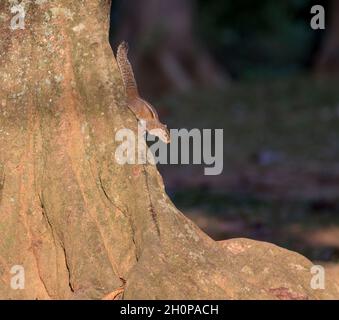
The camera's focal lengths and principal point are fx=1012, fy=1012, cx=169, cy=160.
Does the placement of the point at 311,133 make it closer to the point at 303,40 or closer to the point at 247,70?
the point at 247,70

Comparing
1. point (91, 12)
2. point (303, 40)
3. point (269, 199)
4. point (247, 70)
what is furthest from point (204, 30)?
point (91, 12)

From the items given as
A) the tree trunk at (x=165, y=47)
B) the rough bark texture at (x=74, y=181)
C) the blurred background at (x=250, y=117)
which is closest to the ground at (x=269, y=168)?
the blurred background at (x=250, y=117)

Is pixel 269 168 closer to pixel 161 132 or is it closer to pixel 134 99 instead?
pixel 161 132

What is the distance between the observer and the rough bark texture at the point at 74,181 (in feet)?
19.1

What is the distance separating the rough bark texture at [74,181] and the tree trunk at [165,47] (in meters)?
14.0

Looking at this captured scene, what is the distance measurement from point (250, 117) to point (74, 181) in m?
12.1

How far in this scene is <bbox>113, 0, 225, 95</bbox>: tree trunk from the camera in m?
20.4

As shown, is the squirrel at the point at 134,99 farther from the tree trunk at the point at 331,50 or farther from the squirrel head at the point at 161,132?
the tree trunk at the point at 331,50

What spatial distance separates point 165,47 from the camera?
67.8 feet

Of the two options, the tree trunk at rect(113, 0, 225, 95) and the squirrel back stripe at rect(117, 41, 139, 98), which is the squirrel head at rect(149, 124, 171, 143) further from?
the tree trunk at rect(113, 0, 225, 95)

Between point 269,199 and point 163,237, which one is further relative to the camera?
point 269,199

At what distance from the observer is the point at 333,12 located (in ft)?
69.6

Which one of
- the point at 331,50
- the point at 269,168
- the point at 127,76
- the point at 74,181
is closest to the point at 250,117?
the point at 269,168

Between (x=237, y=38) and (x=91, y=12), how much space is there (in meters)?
27.1
